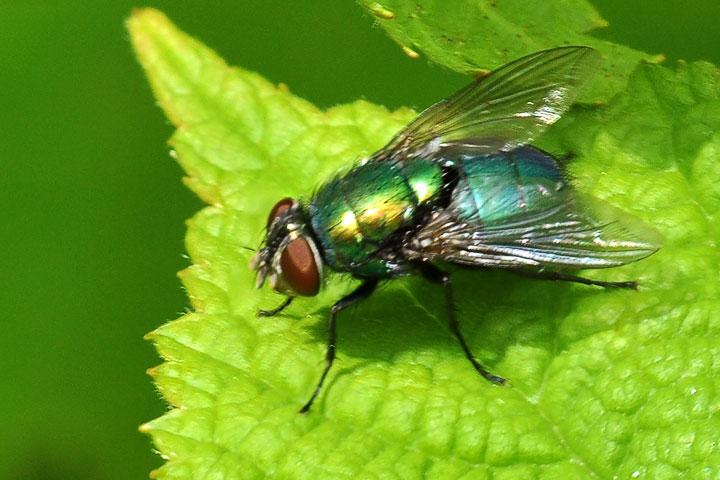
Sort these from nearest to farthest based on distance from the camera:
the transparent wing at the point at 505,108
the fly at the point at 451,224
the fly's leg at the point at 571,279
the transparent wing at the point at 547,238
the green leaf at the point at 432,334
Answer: the green leaf at the point at 432,334 < the transparent wing at the point at 547,238 < the fly at the point at 451,224 < the fly's leg at the point at 571,279 < the transparent wing at the point at 505,108

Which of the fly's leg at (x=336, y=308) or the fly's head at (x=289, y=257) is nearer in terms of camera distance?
the fly's leg at (x=336, y=308)

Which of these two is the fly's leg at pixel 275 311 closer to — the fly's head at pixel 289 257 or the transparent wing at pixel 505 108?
the fly's head at pixel 289 257

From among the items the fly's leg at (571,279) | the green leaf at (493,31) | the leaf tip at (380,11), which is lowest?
the fly's leg at (571,279)

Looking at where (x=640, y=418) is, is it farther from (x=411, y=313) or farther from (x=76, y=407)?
(x=76, y=407)

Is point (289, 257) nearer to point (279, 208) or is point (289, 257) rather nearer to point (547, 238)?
point (279, 208)

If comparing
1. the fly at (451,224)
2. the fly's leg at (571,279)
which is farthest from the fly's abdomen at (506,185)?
the fly's leg at (571,279)

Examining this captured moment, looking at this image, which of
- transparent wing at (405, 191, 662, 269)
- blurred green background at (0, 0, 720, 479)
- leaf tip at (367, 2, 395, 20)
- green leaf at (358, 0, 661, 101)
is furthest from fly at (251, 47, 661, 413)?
blurred green background at (0, 0, 720, 479)

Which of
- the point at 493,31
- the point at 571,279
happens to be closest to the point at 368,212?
the point at 571,279

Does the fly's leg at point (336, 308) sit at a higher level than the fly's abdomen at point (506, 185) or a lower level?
lower
